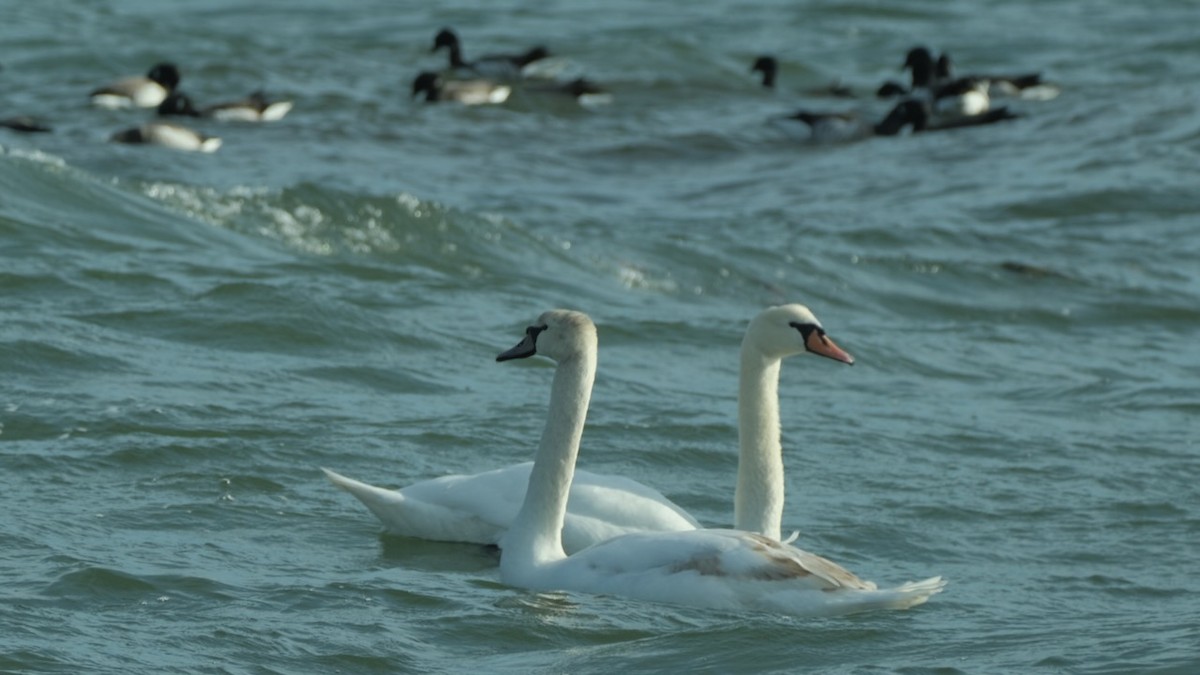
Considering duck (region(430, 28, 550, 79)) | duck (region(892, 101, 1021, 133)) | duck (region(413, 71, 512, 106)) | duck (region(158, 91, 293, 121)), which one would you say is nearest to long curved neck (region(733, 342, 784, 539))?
duck (region(158, 91, 293, 121))

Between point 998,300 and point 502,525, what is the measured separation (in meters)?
7.43

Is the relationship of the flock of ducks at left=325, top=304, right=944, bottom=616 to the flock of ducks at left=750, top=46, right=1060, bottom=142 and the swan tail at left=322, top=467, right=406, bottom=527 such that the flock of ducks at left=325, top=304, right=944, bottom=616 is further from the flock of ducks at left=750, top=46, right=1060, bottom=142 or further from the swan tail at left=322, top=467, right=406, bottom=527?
the flock of ducks at left=750, top=46, right=1060, bottom=142

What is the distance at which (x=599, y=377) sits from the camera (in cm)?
1164

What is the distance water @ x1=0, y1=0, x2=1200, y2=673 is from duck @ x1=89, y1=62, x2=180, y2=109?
383 millimetres

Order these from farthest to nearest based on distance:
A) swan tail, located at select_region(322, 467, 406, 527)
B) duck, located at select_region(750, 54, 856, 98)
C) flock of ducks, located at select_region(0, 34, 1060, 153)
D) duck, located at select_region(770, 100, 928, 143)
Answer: duck, located at select_region(750, 54, 856, 98) < duck, located at select_region(770, 100, 928, 143) < flock of ducks, located at select_region(0, 34, 1060, 153) < swan tail, located at select_region(322, 467, 406, 527)

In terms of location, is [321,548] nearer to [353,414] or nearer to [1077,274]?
[353,414]

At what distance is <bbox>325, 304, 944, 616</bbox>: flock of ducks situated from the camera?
720cm

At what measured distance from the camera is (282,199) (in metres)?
16.1

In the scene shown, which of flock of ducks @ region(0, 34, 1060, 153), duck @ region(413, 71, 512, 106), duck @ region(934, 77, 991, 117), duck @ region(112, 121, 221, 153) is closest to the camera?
duck @ region(112, 121, 221, 153)

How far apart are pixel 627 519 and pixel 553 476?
443 millimetres

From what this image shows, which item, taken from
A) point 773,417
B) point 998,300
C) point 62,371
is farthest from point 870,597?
point 998,300

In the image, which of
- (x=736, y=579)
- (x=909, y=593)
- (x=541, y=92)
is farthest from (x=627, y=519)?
(x=541, y=92)

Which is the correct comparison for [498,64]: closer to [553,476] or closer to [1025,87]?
[1025,87]

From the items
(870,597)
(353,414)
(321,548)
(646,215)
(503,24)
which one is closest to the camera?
(870,597)
